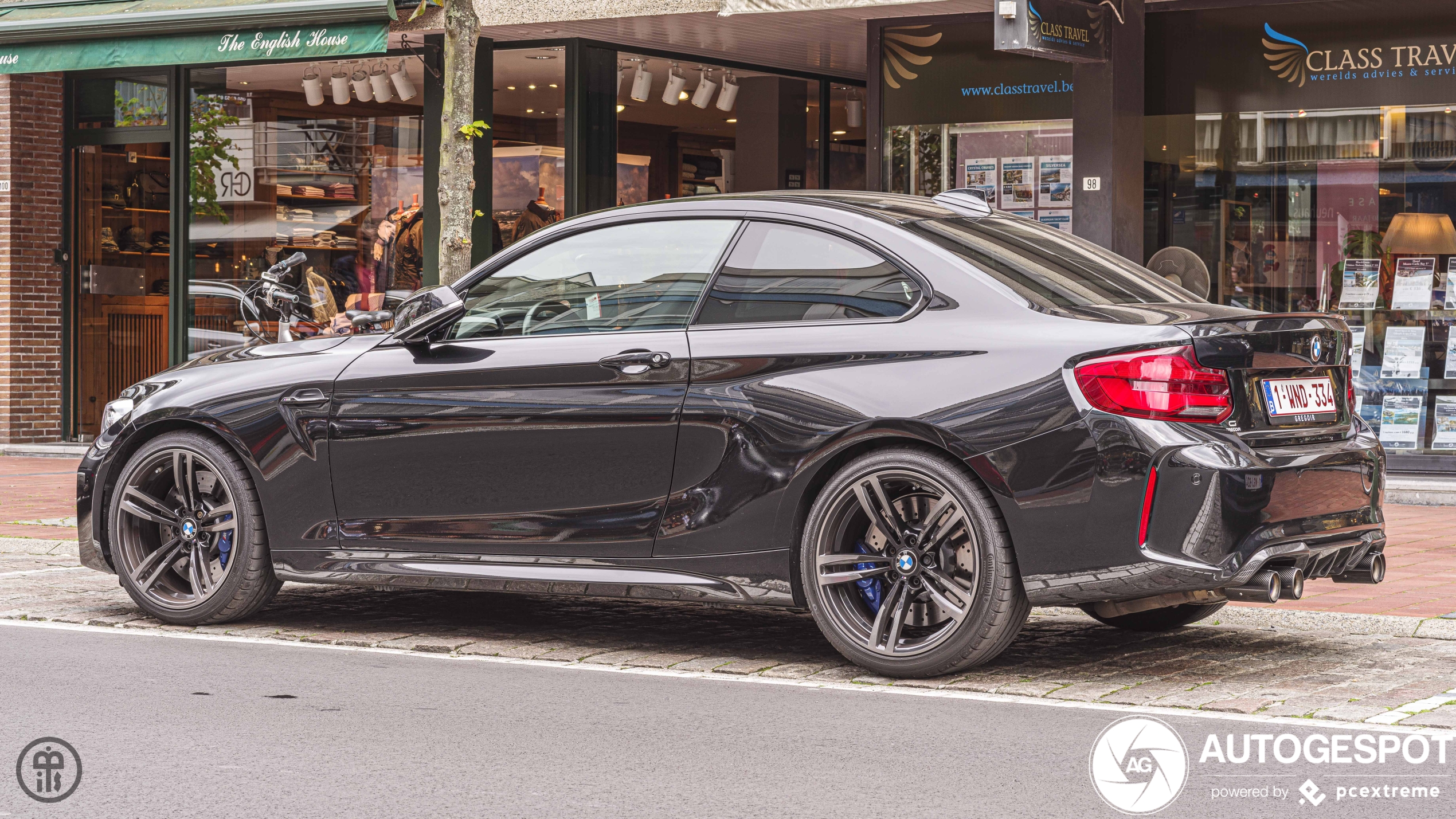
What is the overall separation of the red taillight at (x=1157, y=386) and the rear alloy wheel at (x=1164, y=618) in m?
1.55

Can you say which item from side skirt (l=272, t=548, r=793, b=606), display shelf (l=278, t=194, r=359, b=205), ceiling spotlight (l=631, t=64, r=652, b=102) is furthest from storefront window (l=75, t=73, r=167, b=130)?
side skirt (l=272, t=548, r=793, b=606)

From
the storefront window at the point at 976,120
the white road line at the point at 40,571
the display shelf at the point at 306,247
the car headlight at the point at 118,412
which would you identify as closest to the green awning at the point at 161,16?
the display shelf at the point at 306,247

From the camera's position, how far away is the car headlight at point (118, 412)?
7000 millimetres

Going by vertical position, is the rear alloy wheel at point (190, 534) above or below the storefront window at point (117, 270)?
below

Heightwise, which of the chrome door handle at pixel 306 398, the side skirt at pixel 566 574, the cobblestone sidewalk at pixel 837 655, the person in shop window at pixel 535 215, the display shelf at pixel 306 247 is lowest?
the cobblestone sidewalk at pixel 837 655

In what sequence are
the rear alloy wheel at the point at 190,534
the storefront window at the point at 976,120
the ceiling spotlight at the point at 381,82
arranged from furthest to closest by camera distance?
the ceiling spotlight at the point at 381,82
the storefront window at the point at 976,120
the rear alloy wheel at the point at 190,534

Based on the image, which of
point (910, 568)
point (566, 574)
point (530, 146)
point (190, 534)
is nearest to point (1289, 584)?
point (910, 568)

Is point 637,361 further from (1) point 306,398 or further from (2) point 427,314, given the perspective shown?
(1) point 306,398

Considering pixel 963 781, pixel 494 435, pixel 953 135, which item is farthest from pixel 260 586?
pixel 953 135

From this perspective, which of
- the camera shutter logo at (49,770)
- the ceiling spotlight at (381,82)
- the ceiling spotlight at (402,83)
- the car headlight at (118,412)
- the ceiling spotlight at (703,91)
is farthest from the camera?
the ceiling spotlight at (703,91)

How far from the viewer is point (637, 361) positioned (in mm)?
5973

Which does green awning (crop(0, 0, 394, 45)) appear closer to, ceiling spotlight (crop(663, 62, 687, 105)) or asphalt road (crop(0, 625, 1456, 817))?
ceiling spotlight (crop(663, 62, 687, 105))

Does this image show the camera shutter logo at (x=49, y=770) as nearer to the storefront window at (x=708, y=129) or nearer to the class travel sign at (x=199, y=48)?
the class travel sign at (x=199, y=48)

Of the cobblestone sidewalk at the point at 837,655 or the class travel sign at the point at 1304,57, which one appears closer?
the cobblestone sidewalk at the point at 837,655
